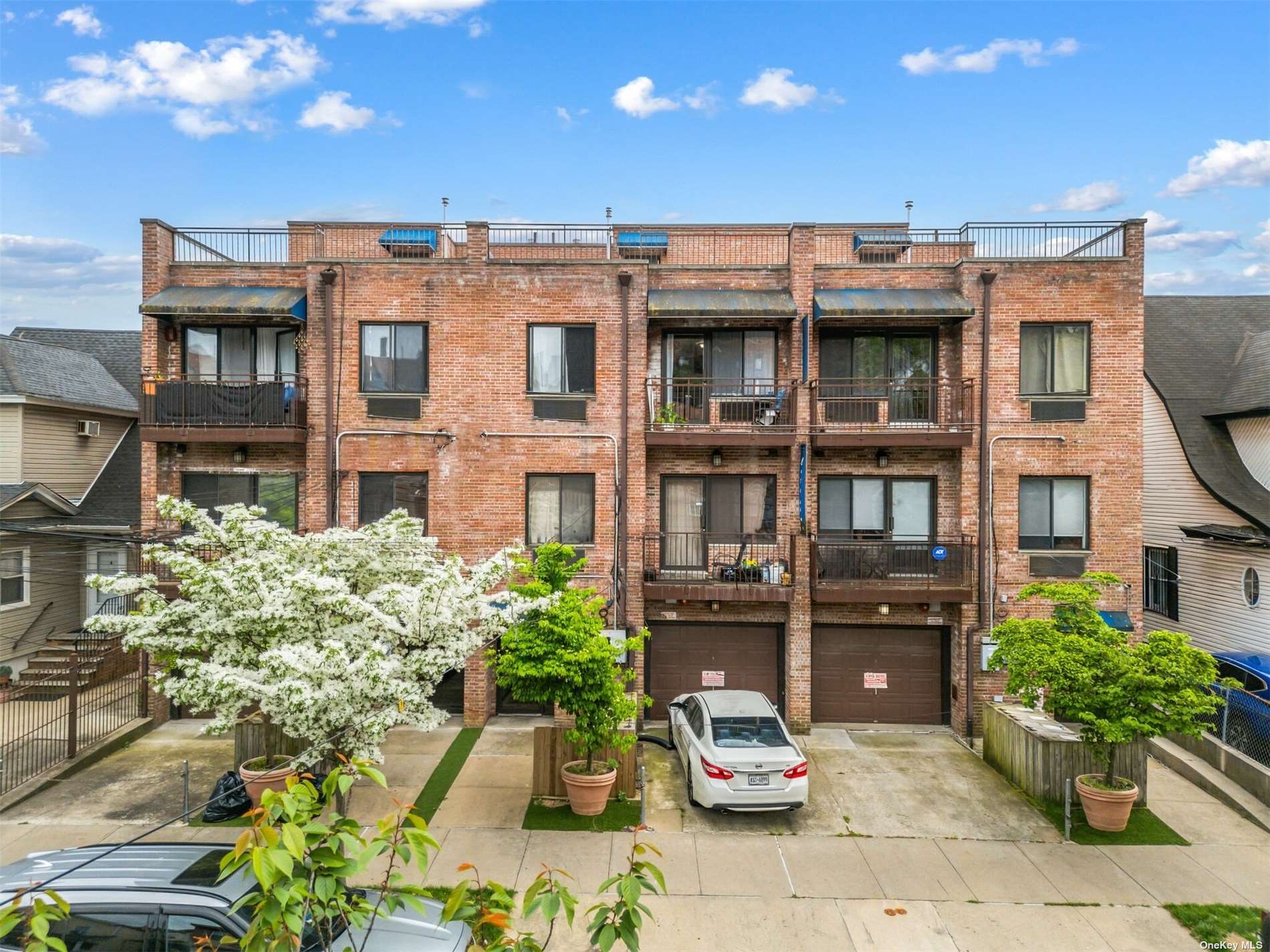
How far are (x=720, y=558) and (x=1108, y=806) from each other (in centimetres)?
740

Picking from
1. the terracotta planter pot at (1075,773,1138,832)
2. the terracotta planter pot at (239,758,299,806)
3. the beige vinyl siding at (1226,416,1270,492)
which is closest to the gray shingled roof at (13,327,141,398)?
the terracotta planter pot at (239,758,299,806)

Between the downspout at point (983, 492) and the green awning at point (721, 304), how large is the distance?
3765 mm

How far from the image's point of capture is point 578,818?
1065cm

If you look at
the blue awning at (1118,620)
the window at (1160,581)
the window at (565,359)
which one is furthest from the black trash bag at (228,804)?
the window at (1160,581)

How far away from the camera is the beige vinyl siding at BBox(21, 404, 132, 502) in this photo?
17312mm

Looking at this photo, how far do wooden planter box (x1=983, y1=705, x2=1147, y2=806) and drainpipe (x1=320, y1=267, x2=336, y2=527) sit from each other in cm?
1295

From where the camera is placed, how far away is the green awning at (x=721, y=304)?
556 inches

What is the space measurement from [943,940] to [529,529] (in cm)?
962

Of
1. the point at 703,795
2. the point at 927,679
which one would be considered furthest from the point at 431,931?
the point at 927,679

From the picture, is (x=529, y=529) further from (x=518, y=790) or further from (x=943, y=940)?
(x=943, y=940)

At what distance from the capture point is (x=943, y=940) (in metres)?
7.91

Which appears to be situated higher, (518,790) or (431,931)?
(431,931)

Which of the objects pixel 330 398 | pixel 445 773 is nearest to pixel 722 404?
pixel 330 398

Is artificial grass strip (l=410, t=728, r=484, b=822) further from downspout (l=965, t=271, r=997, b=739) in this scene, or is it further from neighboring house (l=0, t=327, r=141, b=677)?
downspout (l=965, t=271, r=997, b=739)
